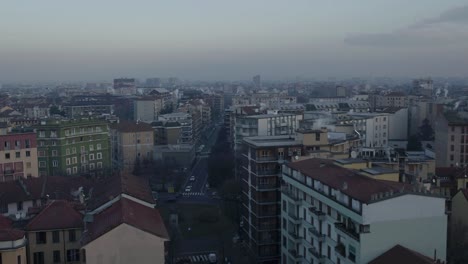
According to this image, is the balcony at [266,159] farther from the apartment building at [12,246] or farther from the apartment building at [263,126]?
the apartment building at [263,126]

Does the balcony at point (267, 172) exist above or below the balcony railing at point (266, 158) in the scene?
below

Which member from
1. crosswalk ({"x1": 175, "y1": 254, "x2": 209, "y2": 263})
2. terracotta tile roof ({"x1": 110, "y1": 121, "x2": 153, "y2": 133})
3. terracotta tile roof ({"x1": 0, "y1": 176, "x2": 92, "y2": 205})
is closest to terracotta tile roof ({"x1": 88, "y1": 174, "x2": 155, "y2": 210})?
terracotta tile roof ({"x1": 0, "y1": 176, "x2": 92, "y2": 205})

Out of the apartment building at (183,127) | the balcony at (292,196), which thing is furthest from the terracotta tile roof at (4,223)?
the apartment building at (183,127)

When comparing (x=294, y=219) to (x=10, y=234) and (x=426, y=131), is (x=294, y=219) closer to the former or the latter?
(x=10, y=234)

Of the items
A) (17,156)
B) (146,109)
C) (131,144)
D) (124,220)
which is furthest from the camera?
(146,109)

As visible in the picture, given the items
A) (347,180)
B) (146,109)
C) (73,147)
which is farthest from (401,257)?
(146,109)

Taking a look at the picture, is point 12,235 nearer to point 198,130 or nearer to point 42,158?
point 42,158

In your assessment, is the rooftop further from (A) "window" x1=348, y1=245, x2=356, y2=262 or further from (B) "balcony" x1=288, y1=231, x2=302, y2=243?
(A) "window" x1=348, y1=245, x2=356, y2=262
